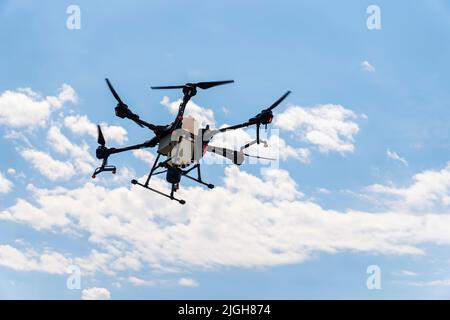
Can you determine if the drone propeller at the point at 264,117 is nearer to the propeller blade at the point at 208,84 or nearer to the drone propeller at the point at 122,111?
the propeller blade at the point at 208,84

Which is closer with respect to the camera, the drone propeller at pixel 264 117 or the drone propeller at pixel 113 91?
the drone propeller at pixel 113 91

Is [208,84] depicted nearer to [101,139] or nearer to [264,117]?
[264,117]

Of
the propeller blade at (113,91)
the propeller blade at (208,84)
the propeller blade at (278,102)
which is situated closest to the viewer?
the propeller blade at (208,84)

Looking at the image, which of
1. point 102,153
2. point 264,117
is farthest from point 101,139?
point 264,117

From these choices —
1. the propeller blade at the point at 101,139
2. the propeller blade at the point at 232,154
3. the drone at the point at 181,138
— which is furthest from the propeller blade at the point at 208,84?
the propeller blade at the point at 101,139

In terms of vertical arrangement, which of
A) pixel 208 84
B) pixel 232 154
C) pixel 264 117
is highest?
pixel 208 84

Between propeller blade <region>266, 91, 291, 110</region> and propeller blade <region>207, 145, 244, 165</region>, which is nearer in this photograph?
propeller blade <region>266, 91, 291, 110</region>

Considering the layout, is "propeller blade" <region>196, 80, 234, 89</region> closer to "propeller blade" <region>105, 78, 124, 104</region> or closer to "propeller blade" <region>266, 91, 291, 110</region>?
"propeller blade" <region>266, 91, 291, 110</region>

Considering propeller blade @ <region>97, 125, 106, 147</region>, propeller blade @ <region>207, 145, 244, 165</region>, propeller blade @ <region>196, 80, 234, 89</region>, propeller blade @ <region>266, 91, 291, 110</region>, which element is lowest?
propeller blade @ <region>207, 145, 244, 165</region>

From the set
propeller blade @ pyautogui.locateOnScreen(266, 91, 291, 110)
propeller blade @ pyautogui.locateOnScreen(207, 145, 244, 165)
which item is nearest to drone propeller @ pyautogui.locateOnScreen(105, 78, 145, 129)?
propeller blade @ pyautogui.locateOnScreen(207, 145, 244, 165)
